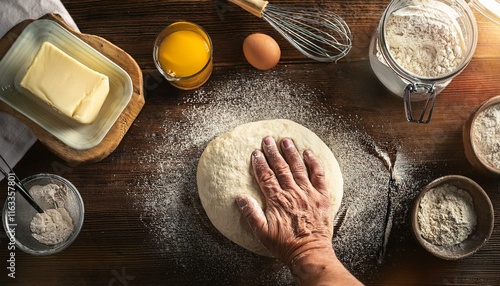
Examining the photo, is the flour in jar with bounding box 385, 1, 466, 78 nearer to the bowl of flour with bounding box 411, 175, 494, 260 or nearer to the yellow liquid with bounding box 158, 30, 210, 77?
the bowl of flour with bounding box 411, 175, 494, 260

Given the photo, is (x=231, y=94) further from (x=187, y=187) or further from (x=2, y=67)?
(x=2, y=67)

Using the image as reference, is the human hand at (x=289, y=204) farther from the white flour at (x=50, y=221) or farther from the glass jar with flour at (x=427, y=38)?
the white flour at (x=50, y=221)

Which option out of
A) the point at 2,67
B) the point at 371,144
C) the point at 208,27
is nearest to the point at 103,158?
the point at 2,67

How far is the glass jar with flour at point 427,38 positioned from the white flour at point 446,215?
262 mm

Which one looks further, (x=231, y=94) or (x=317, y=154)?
(x=231, y=94)

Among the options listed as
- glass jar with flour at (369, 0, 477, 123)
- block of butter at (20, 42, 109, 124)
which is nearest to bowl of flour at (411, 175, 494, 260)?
Answer: glass jar with flour at (369, 0, 477, 123)

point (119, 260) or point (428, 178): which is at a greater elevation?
point (428, 178)

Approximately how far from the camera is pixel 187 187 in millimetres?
1602

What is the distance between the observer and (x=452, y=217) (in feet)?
4.93

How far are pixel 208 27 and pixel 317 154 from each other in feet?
1.84

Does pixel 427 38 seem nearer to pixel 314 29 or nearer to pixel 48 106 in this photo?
pixel 314 29

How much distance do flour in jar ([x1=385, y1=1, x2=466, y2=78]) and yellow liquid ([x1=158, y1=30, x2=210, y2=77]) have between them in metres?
0.57

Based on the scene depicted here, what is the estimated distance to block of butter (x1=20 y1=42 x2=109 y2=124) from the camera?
4.59ft

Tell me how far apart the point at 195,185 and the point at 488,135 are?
94 centimetres
